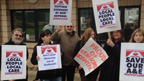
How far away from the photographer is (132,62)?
281cm

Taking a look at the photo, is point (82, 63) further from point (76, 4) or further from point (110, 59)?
point (76, 4)

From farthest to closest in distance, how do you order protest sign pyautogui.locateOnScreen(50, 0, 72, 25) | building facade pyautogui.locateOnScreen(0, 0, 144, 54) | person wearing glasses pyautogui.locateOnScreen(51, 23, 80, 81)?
building facade pyautogui.locateOnScreen(0, 0, 144, 54), person wearing glasses pyautogui.locateOnScreen(51, 23, 80, 81), protest sign pyautogui.locateOnScreen(50, 0, 72, 25)

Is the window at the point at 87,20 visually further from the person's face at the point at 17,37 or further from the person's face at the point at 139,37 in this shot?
the person's face at the point at 17,37

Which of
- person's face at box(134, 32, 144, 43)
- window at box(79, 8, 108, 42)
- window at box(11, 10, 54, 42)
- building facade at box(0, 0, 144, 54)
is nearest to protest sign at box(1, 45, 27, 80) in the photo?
person's face at box(134, 32, 144, 43)

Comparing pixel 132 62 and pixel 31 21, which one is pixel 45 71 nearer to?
pixel 132 62

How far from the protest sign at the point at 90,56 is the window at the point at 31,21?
3.98 m

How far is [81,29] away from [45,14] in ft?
4.94

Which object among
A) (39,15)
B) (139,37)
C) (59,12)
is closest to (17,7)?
(39,15)

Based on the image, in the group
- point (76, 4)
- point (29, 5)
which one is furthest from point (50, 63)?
point (29, 5)

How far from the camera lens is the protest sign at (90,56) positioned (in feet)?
10.2

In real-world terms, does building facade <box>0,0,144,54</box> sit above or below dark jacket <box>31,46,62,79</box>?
above

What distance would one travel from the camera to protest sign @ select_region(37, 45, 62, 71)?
10.00 feet

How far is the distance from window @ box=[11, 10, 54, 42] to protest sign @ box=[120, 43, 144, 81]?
14.9ft

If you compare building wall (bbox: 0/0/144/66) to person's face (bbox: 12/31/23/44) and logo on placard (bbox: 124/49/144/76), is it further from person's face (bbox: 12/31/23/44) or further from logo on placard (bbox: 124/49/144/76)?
logo on placard (bbox: 124/49/144/76)
